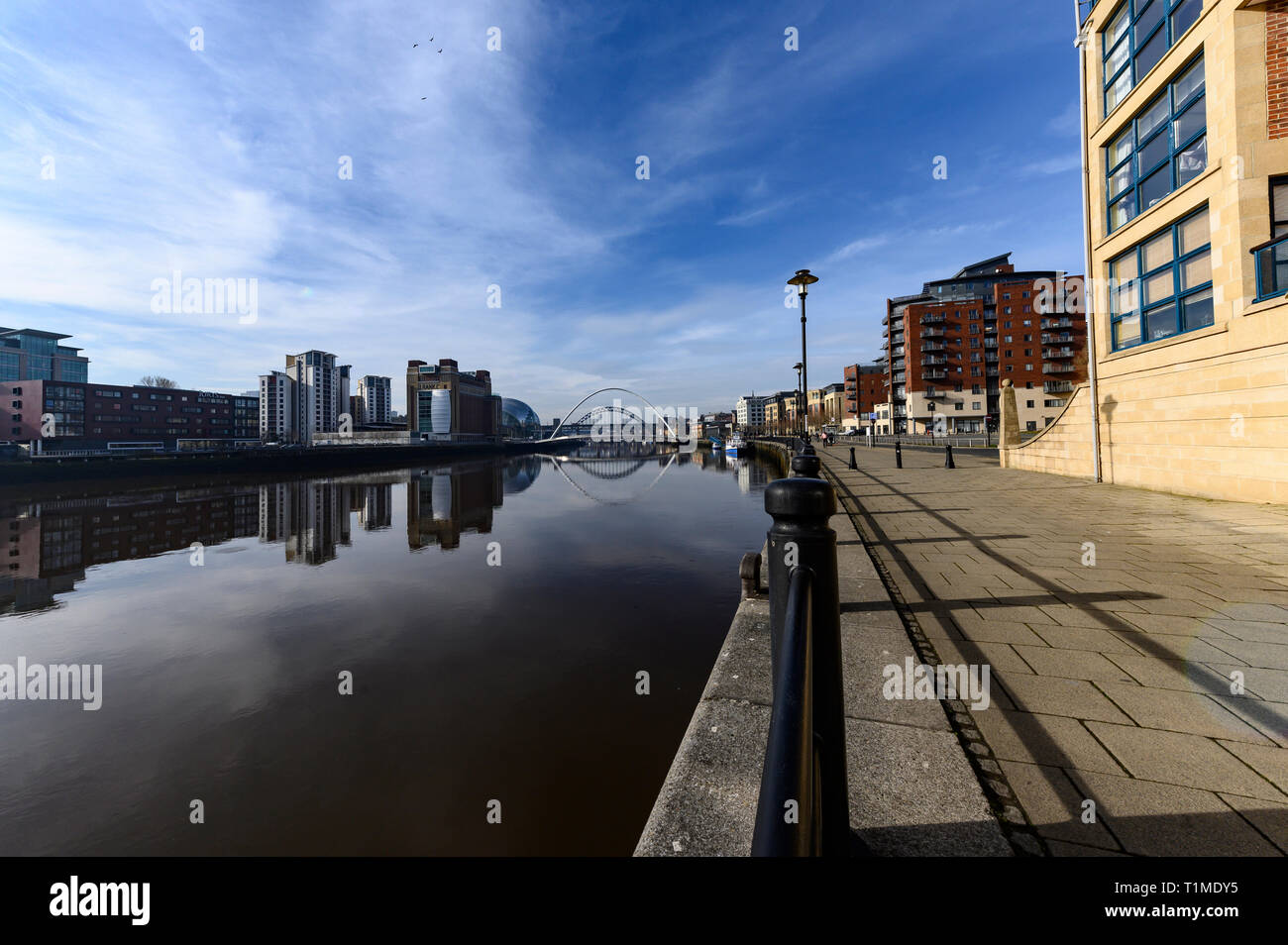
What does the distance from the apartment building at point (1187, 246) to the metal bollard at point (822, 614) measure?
43.2 feet

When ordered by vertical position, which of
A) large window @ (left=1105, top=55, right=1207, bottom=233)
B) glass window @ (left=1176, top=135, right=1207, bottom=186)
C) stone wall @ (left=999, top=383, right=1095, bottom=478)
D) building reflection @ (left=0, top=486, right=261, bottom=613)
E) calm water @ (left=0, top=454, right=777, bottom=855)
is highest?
large window @ (left=1105, top=55, right=1207, bottom=233)

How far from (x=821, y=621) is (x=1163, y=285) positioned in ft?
56.8

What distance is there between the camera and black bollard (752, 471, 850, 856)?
1528mm

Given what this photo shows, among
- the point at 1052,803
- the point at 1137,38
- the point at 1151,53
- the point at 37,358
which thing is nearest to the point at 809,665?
the point at 1052,803

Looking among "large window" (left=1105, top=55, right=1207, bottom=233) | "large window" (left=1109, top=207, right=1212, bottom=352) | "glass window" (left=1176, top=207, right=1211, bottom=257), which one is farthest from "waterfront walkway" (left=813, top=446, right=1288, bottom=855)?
"large window" (left=1105, top=55, right=1207, bottom=233)

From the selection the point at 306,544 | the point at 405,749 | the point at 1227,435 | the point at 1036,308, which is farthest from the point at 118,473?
the point at 1036,308

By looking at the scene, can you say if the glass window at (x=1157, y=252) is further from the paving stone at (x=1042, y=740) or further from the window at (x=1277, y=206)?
the paving stone at (x=1042, y=740)

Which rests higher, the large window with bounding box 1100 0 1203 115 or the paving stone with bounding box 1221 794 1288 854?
the large window with bounding box 1100 0 1203 115

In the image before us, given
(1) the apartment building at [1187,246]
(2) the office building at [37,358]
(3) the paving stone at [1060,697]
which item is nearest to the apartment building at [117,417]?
(2) the office building at [37,358]

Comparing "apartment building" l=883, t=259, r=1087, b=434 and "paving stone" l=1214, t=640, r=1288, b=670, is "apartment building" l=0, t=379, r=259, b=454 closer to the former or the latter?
"paving stone" l=1214, t=640, r=1288, b=670

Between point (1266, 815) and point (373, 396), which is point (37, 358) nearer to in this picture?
point (373, 396)

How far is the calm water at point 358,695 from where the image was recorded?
4984 mm

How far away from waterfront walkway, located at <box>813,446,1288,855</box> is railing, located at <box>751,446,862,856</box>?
0.91 metres
